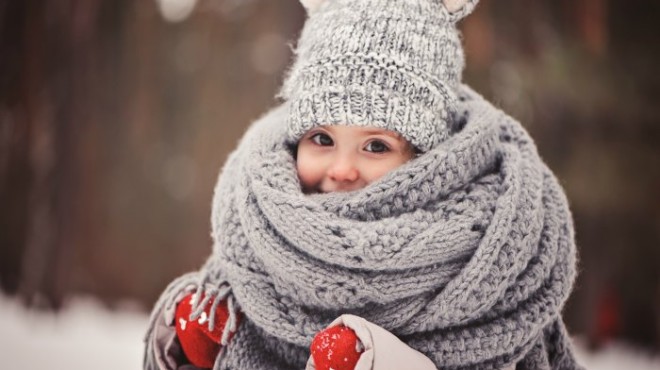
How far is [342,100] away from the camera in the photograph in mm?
709

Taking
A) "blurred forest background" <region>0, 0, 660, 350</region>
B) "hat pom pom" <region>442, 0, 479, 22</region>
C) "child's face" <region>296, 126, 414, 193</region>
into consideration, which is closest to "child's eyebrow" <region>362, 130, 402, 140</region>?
"child's face" <region>296, 126, 414, 193</region>

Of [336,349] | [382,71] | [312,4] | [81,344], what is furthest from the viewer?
[81,344]

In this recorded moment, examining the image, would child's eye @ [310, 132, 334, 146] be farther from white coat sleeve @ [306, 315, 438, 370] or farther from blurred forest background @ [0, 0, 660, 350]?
blurred forest background @ [0, 0, 660, 350]

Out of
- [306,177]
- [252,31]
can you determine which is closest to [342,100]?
[306,177]

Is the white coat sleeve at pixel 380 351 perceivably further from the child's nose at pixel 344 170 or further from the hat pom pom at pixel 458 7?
the hat pom pom at pixel 458 7


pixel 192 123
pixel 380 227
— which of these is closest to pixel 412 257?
pixel 380 227

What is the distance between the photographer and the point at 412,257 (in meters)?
0.65

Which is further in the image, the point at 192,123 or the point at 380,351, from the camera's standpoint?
the point at 192,123

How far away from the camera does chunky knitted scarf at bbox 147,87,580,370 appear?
0.66 meters

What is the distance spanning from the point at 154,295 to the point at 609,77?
139 centimetres

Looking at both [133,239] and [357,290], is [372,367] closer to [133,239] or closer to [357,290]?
[357,290]

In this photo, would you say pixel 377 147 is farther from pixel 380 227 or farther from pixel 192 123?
pixel 192 123

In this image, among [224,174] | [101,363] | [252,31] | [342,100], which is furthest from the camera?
[252,31]

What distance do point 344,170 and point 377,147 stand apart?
6cm
